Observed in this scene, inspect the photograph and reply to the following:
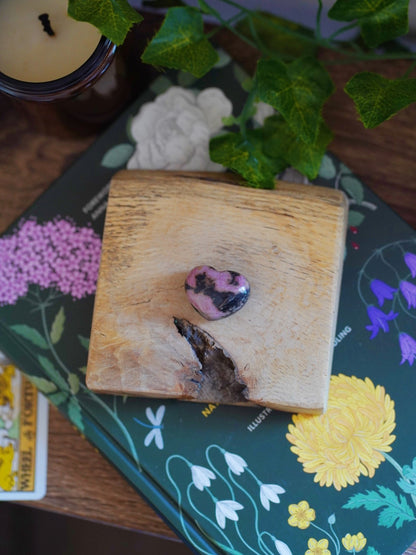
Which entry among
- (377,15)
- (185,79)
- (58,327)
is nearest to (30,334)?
(58,327)

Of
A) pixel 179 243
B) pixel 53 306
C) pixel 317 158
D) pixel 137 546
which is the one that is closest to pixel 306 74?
pixel 317 158

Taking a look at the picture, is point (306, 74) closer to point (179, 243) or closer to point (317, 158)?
point (317, 158)

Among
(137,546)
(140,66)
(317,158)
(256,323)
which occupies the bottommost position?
(137,546)

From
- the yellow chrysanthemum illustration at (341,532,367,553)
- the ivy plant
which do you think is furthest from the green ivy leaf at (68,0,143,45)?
the yellow chrysanthemum illustration at (341,532,367,553)

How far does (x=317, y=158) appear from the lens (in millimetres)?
544

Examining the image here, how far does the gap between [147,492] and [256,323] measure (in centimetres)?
18

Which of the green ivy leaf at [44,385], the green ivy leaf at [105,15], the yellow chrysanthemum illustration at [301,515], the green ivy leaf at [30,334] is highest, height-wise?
the green ivy leaf at [105,15]

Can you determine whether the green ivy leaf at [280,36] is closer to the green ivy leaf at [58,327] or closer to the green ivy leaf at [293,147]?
the green ivy leaf at [293,147]

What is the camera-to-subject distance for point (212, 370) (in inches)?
19.9

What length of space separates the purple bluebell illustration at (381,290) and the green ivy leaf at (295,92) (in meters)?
0.14

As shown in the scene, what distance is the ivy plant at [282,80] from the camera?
47cm

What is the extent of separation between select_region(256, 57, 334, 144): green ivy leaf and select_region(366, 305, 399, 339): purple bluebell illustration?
0.53 ft

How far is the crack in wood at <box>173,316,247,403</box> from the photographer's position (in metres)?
0.50

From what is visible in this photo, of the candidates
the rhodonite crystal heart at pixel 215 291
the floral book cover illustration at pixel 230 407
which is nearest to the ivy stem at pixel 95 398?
the floral book cover illustration at pixel 230 407
